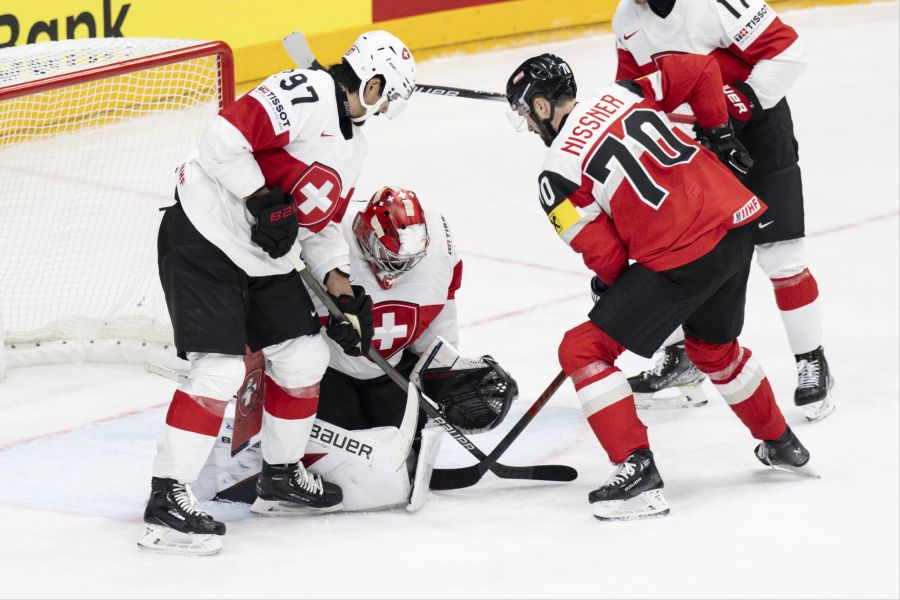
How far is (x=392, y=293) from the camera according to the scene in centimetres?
361

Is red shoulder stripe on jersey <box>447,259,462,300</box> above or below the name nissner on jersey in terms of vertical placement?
below

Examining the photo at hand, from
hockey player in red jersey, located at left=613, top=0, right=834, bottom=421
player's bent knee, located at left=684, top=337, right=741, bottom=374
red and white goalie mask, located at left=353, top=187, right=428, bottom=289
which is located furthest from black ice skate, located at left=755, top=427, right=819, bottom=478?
red and white goalie mask, located at left=353, top=187, right=428, bottom=289

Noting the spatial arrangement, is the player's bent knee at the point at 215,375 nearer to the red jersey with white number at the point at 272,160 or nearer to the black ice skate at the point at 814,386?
the red jersey with white number at the point at 272,160

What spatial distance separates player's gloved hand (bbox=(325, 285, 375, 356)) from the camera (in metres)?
3.31

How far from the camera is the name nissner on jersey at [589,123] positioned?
3.22 metres

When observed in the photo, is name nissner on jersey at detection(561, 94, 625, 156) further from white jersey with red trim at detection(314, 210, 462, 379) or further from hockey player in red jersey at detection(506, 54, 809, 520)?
white jersey with red trim at detection(314, 210, 462, 379)

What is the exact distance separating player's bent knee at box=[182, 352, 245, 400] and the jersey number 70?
0.87 meters

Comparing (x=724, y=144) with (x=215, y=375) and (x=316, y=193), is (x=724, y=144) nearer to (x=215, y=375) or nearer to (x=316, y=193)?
(x=316, y=193)

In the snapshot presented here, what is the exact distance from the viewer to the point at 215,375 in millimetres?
3121

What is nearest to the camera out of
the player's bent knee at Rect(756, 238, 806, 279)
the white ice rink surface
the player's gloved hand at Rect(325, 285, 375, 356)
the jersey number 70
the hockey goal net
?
the white ice rink surface

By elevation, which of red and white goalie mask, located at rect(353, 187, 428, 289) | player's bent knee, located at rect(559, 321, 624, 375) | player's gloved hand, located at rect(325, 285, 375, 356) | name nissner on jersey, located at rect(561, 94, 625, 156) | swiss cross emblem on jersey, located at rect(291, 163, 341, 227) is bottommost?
player's bent knee, located at rect(559, 321, 624, 375)

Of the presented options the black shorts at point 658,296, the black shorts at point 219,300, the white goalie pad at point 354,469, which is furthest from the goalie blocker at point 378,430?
the black shorts at point 658,296

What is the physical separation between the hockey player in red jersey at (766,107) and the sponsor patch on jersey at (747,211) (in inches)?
23.8

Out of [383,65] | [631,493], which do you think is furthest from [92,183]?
[631,493]
